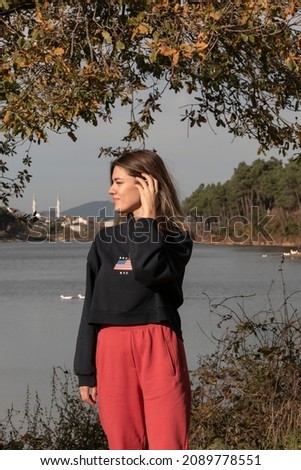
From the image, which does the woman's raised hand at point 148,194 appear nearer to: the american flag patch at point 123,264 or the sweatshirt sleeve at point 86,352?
the american flag patch at point 123,264

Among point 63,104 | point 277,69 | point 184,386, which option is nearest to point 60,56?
point 63,104

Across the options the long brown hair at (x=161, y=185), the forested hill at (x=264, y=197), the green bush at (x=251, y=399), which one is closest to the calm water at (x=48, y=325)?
the green bush at (x=251, y=399)

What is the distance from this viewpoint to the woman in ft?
13.3

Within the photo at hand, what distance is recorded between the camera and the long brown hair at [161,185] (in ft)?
13.8

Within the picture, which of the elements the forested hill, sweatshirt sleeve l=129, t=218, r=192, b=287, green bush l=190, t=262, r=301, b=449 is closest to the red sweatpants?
sweatshirt sleeve l=129, t=218, r=192, b=287

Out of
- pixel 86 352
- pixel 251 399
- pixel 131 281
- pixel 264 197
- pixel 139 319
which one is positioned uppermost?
pixel 264 197

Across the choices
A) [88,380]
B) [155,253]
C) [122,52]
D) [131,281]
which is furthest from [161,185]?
[122,52]

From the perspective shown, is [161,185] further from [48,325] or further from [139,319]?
[48,325]

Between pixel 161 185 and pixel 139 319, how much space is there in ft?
2.11

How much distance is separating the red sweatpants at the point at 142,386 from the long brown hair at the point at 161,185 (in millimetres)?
506

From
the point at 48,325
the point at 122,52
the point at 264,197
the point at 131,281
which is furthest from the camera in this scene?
the point at 264,197

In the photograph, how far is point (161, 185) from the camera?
4.21m

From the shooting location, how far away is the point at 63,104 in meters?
6.51

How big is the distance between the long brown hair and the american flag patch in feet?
0.78
